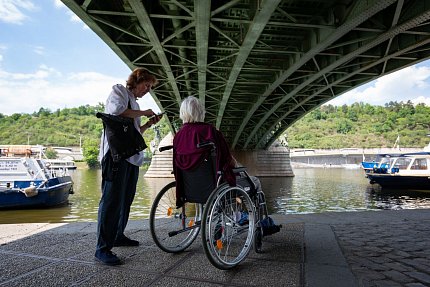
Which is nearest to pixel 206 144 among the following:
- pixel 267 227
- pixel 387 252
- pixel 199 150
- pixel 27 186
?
pixel 199 150

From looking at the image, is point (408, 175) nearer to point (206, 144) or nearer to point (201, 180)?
point (201, 180)

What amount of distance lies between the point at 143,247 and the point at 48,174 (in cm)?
1632

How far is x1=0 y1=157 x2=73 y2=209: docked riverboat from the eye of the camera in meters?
14.6

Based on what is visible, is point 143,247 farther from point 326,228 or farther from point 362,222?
point 362,222

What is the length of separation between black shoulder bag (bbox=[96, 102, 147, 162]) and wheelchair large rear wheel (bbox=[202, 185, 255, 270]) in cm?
88

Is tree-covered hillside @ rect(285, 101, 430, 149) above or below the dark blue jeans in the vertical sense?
above

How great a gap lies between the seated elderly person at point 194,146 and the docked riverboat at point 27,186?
45.4 feet

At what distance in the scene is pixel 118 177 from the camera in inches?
117

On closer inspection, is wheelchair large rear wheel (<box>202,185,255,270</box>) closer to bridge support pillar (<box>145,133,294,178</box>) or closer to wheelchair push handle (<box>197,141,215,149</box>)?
wheelchair push handle (<box>197,141,215,149</box>)

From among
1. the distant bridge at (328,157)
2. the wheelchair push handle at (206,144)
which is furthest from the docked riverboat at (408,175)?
the distant bridge at (328,157)

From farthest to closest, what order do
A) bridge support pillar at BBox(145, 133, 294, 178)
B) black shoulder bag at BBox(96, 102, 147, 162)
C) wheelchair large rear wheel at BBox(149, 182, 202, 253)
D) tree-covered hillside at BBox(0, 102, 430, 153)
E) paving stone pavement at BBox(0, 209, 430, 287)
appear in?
A: tree-covered hillside at BBox(0, 102, 430, 153), bridge support pillar at BBox(145, 133, 294, 178), wheelchair large rear wheel at BBox(149, 182, 202, 253), black shoulder bag at BBox(96, 102, 147, 162), paving stone pavement at BBox(0, 209, 430, 287)

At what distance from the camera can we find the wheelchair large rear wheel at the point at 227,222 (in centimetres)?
253

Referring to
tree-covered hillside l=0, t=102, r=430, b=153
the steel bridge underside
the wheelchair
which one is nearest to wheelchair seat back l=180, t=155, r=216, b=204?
the wheelchair

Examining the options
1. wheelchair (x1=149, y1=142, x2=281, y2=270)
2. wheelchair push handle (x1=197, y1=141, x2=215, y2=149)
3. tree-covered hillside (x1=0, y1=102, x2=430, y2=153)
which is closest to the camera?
wheelchair (x1=149, y1=142, x2=281, y2=270)
